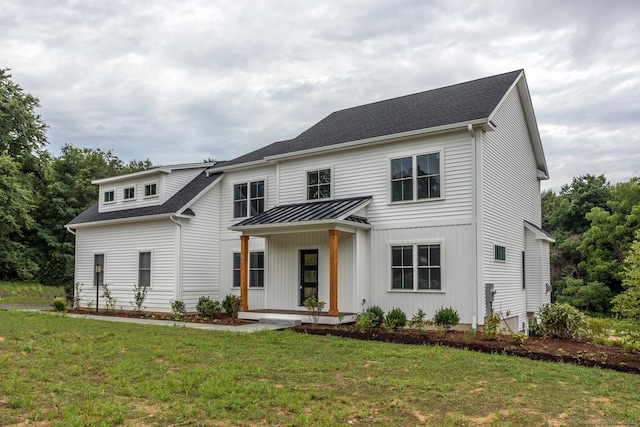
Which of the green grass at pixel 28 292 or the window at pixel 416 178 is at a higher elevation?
the window at pixel 416 178

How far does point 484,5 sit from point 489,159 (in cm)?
420

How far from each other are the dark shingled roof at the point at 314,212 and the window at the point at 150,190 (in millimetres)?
5531

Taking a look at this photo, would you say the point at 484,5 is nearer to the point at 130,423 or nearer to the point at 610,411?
the point at 610,411

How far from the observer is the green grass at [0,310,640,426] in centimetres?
597

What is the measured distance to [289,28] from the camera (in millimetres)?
16500

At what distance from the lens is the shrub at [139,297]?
17938 millimetres

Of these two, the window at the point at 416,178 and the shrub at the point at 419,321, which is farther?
the window at the point at 416,178

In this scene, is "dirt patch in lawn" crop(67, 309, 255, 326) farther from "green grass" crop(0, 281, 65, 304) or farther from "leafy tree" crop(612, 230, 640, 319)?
"leafy tree" crop(612, 230, 640, 319)

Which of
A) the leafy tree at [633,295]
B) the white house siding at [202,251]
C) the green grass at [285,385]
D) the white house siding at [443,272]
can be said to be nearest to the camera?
the green grass at [285,385]

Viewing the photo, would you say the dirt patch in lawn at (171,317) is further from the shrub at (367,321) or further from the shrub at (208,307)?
the shrub at (367,321)

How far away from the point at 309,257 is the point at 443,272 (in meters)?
4.49

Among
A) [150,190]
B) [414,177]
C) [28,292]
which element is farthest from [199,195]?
[28,292]

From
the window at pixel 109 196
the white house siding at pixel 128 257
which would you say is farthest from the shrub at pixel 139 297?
the window at pixel 109 196

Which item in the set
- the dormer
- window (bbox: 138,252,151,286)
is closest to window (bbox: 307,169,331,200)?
the dormer
